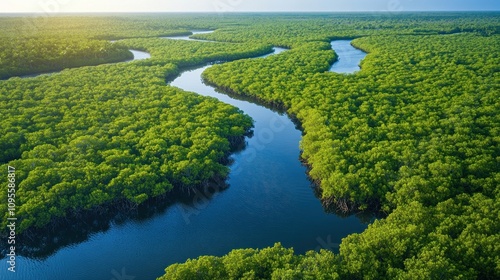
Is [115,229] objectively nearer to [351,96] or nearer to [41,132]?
[41,132]

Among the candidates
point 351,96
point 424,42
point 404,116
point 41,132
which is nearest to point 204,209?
point 41,132

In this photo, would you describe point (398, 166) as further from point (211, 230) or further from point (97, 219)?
point (97, 219)

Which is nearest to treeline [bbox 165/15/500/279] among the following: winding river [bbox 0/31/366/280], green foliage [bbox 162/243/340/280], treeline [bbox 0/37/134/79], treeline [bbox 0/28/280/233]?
green foliage [bbox 162/243/340/280]

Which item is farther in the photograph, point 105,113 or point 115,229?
point 105,113

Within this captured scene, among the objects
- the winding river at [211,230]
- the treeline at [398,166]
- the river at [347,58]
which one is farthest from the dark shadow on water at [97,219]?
the river at [347,58]

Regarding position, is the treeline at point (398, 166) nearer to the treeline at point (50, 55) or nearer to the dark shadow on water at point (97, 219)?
the dark shadow on water at point (97, 219)

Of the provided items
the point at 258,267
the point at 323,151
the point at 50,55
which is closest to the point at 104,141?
the point at 323,151
